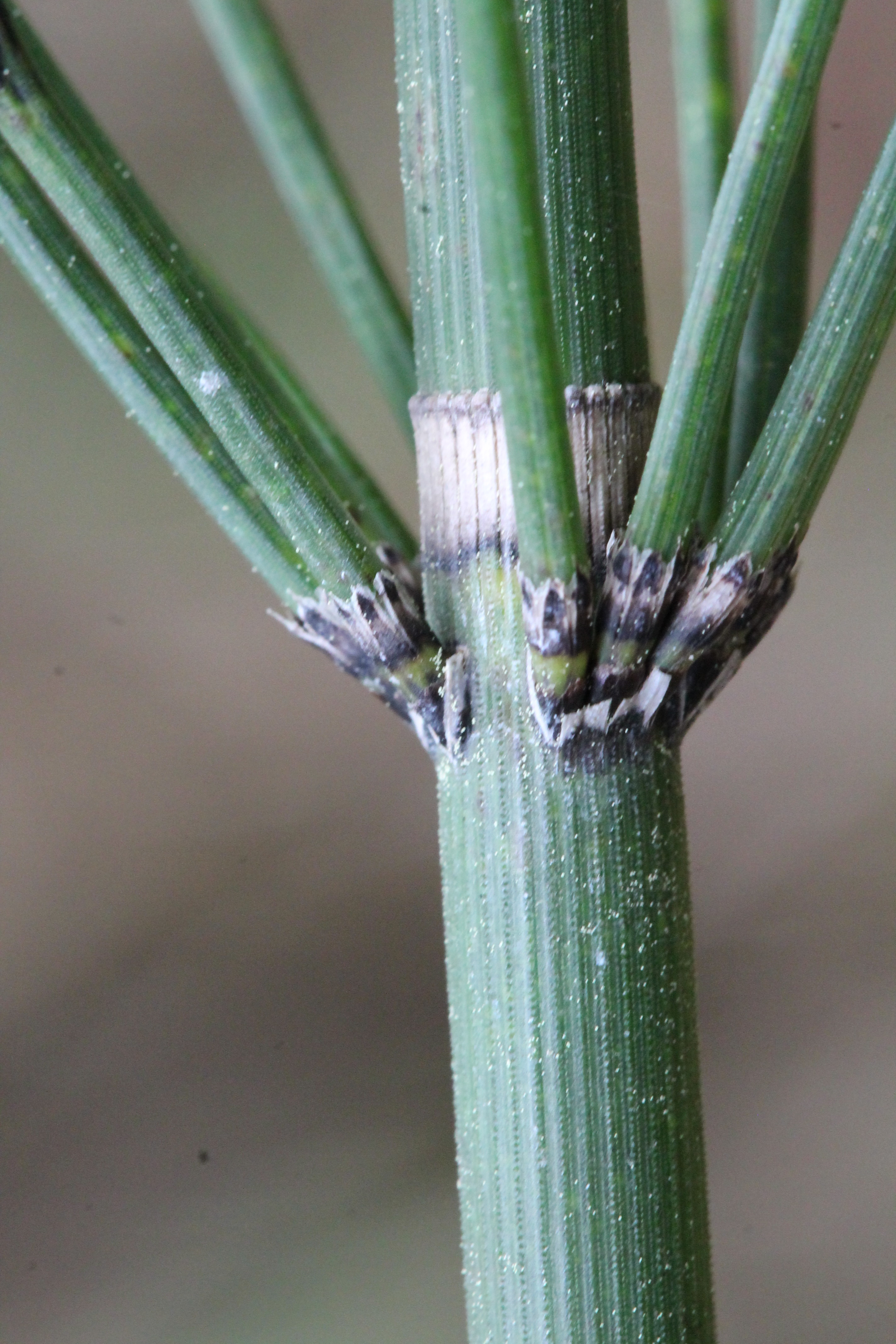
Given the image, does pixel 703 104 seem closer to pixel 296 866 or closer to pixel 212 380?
pixel 212 380

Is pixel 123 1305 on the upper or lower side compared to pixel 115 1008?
lower

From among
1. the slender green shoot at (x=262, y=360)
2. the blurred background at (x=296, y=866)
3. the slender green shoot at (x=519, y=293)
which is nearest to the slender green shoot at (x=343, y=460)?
the slender green shoot at (x=262, y=360)

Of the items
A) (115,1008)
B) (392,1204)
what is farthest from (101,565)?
(392,1204)

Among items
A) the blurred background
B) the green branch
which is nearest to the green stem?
the green branch

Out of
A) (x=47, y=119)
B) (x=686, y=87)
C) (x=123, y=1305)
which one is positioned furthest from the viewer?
(x=123, y=1305)

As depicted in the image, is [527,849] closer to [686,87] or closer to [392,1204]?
[686,87]

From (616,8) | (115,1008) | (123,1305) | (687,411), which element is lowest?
(123,1305)
